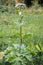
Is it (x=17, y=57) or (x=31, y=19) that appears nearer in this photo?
(x=17, y=57)

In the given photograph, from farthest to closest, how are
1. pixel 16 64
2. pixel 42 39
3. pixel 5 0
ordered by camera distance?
pixel 5 0
pixel 42 39
pixel 16 64

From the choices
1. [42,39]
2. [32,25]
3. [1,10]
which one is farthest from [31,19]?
[42,39]

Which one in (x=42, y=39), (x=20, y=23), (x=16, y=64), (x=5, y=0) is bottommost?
(x=5, y=0)

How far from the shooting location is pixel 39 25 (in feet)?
24.9

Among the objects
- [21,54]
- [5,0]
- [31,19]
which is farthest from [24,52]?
[5,0]

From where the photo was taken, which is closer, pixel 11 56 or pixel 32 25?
pixel 11 56

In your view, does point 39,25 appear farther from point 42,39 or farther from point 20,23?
point 20,23

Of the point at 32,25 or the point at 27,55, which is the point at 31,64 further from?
the point at 32,25

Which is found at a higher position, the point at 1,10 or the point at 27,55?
the point at 27,55

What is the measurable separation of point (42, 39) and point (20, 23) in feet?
4.76

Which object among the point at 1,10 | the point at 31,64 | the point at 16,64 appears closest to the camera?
the point at 16,64

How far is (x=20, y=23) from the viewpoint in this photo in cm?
345

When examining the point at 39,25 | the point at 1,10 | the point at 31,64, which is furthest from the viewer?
the point at 1,10

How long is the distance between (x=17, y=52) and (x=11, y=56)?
10 centimetres
